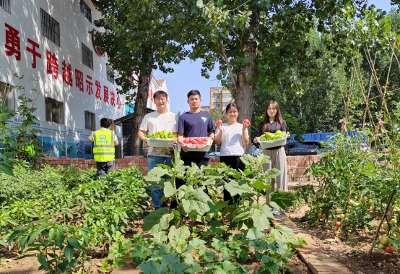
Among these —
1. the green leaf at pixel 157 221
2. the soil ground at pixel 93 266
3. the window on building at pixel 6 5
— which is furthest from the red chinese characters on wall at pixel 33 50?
the green leaf at pixel 157 221

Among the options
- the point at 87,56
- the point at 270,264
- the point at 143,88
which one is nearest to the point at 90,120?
the point at 87,56

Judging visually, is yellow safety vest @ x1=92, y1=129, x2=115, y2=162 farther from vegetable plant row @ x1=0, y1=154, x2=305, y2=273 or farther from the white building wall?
the white building wall

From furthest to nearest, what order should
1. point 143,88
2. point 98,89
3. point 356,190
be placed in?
point 98,89 → point 143,88 → point 356,190

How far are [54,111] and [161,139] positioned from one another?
10.3m

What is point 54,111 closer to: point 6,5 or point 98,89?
point 6,5

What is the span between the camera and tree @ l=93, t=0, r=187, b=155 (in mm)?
7861

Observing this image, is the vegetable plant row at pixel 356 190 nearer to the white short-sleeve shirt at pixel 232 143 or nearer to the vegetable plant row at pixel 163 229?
the vegetable plant row at pixel 163 229

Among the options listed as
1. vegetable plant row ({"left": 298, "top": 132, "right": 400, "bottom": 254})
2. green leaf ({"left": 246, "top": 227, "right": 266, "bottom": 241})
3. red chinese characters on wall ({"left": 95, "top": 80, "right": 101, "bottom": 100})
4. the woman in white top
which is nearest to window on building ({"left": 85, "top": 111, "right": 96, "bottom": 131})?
red chinese characters on wall ({"left": 95, "top": 80, "right": 101, "bottom": 100})

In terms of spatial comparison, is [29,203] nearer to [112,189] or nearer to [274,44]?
[112,189]

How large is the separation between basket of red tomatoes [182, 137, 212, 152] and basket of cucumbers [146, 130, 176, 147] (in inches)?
9.2

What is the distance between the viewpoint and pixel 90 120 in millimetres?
16766

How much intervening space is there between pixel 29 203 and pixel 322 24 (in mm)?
8237

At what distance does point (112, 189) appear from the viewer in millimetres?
4266

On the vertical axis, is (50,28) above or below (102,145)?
above
